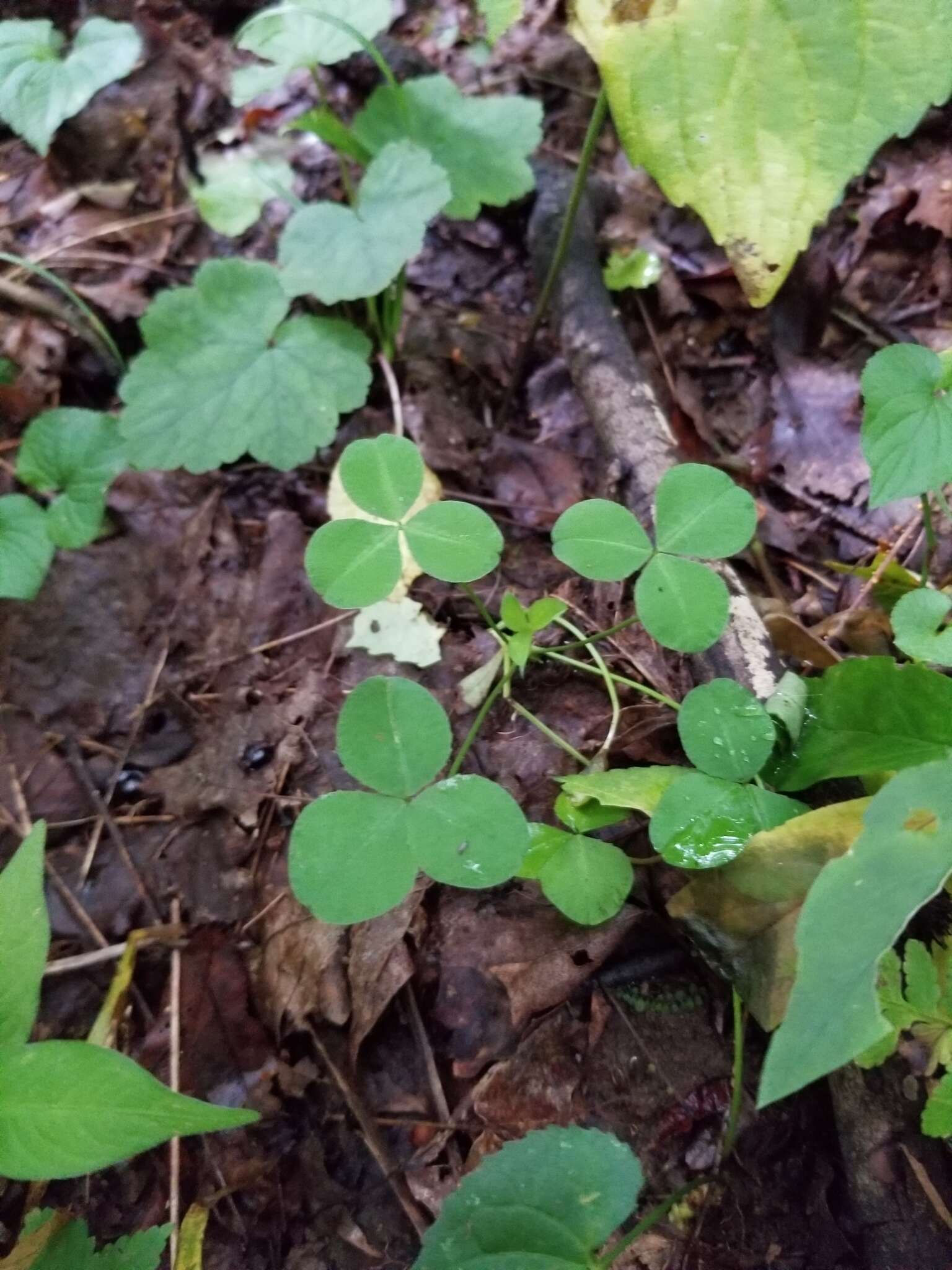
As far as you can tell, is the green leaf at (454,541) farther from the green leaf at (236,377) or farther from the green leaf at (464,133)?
the green leaf at (464,133)

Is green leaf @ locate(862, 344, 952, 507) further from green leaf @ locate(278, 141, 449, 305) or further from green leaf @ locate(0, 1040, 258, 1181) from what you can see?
green leaf @ locate(0, 1040, 258, 1181)

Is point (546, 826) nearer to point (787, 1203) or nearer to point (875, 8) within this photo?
Result: point (787, 1203)

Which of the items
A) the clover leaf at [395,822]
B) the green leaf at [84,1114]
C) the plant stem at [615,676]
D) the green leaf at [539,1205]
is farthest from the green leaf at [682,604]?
the green leaf at [84,1114]

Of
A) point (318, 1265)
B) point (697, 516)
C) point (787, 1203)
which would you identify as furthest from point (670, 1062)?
point (697, 516)

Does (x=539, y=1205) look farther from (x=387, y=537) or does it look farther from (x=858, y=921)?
(x=387, y=537)

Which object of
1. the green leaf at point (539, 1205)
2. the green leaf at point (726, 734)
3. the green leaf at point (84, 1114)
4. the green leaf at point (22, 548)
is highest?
the green leaf at point (726, 734)

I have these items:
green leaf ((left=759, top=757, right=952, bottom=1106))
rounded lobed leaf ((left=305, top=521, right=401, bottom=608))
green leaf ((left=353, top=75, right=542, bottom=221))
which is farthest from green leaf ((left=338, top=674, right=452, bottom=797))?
green leaf ((left=353, top=75, right=542, bottom=221))
